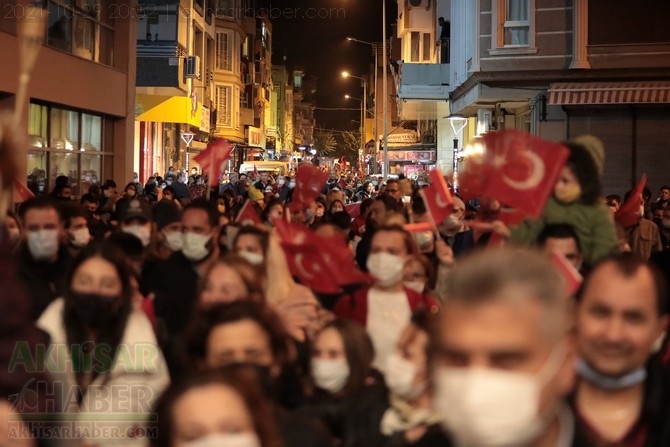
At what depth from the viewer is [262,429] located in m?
3.30

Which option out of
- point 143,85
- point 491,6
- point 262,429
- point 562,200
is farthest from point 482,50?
point 262,429

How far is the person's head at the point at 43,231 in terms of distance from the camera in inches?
281

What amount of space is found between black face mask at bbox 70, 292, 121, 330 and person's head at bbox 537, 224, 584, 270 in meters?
2.46

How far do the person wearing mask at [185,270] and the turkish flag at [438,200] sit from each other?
84.4 inches

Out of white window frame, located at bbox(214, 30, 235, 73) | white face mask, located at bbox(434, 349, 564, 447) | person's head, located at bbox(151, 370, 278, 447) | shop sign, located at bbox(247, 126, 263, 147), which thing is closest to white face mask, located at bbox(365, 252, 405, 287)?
person's head, located at bbox(151, 370, 278, 447)

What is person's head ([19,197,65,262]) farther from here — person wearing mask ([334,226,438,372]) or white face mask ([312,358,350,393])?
white face mask ([312,358,350,393])

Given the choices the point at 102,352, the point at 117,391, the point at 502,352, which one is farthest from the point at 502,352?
the point at 102,352

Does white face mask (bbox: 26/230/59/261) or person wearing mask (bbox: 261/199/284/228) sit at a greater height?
person wearing mask (bbox: 261/199/284/228)

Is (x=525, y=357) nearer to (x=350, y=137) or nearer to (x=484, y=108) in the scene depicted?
(x=484, y=108)

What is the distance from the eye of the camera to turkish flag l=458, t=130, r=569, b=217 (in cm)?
670

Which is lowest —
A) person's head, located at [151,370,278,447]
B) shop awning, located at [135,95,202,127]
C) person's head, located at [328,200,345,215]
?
person's head, located at [151,370,278,447]

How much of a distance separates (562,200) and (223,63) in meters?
60.4

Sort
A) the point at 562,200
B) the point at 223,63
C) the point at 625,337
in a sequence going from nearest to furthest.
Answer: the point at 625,337
the point at 562,200
the point at 223,63

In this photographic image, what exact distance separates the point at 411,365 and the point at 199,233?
3740 mm
